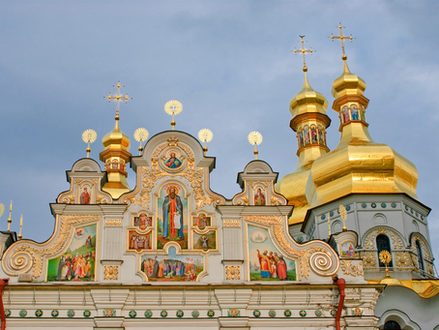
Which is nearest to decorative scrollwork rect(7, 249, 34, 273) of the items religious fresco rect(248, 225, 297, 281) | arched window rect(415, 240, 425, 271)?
religious fresco rect(248, 225, 297, 281)

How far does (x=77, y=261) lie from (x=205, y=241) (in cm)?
320

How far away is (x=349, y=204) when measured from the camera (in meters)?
24.1

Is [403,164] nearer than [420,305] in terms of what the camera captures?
No

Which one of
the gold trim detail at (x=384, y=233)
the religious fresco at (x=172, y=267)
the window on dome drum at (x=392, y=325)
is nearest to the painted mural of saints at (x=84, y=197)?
the religious fresco at (x=172, y=267)

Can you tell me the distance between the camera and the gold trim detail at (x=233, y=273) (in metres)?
18.4

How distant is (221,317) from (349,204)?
7.85 m

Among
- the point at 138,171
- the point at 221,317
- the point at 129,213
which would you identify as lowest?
the point at 221,317

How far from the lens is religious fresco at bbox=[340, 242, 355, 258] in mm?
19070

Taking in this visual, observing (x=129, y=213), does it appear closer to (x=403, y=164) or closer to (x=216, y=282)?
(x=216, y=282)

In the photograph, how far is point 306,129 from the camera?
3472 cm

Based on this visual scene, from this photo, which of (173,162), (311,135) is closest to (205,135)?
(173,162)

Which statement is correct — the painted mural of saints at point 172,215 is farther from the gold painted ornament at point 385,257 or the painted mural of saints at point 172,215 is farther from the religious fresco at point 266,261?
the gold painted ornament at point 385,257

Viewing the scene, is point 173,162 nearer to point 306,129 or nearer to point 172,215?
point 172,215

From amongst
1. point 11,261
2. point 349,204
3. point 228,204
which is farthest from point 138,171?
point 349,204
